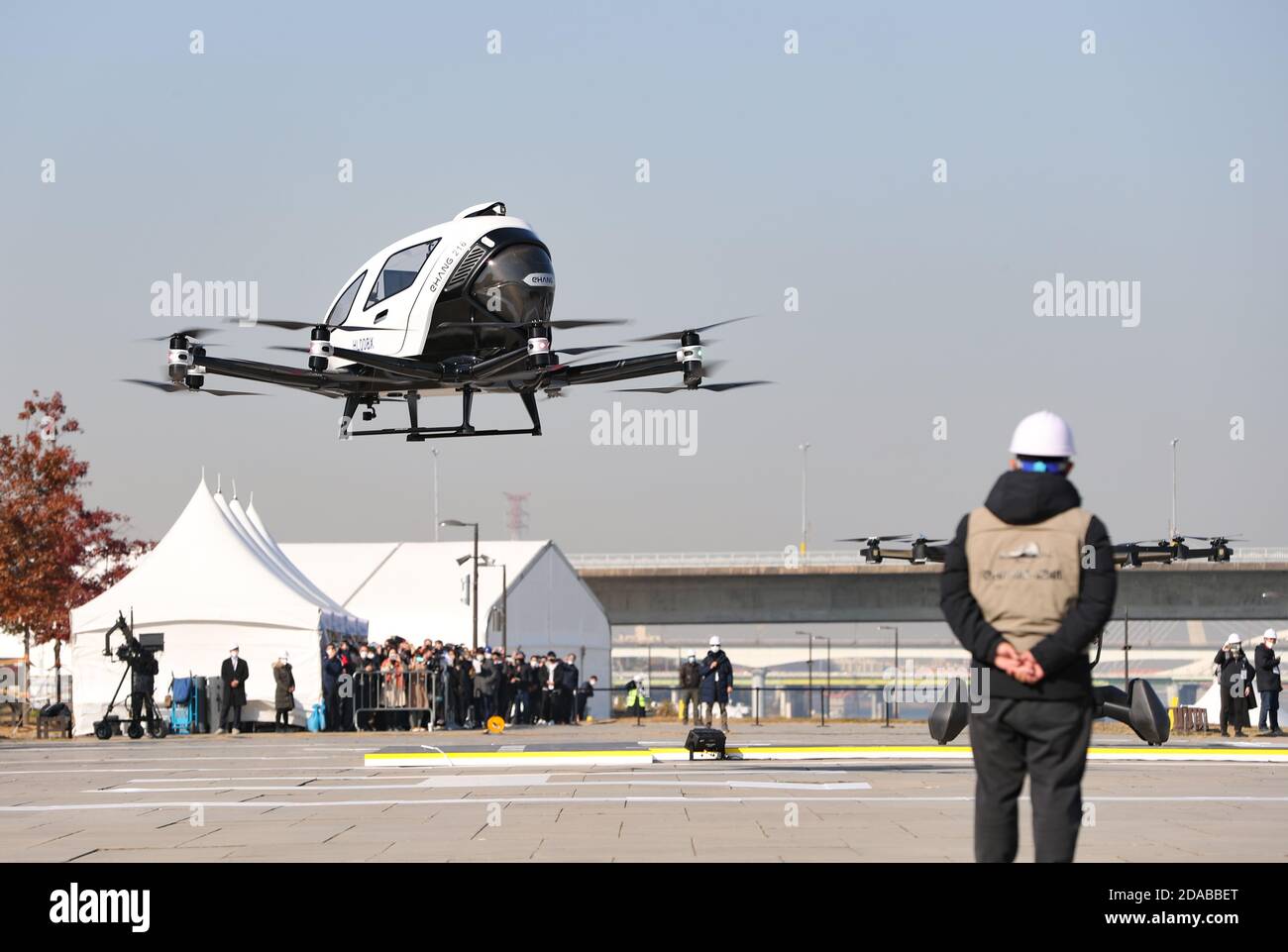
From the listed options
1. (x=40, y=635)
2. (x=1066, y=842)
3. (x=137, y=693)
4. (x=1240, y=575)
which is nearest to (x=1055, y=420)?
(x=1066, y=842)

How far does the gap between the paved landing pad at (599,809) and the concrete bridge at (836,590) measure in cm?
4566

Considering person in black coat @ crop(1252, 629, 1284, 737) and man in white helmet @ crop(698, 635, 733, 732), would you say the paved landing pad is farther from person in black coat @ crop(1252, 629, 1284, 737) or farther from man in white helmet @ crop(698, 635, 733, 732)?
person in black coat @ crop(1252, 629, 1284, 737)

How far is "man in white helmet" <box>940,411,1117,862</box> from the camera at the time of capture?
7.46 meters

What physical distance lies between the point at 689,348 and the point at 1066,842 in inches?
609

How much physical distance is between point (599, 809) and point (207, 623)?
2569 centimetres

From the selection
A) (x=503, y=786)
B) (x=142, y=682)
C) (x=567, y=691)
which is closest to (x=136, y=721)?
(x=142, y=682)

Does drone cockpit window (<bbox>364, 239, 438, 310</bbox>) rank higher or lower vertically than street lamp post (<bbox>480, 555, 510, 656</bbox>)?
higher

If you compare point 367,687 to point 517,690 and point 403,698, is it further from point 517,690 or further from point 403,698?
point 517,690

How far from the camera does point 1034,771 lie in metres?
7.53

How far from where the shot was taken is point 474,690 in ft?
130

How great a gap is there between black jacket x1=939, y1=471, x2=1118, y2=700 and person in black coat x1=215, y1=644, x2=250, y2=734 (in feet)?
98.4

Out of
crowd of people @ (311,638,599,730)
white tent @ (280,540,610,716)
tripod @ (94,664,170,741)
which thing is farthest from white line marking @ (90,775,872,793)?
white tent @ (280,540,610,716)

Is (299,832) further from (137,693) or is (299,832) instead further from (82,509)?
(82,509)
